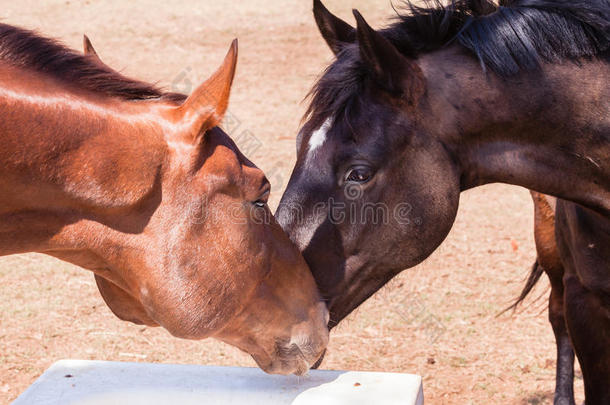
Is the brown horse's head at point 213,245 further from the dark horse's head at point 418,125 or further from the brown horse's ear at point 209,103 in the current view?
the dark horse's head at point 418,125

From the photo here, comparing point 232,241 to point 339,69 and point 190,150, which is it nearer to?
point 190,150

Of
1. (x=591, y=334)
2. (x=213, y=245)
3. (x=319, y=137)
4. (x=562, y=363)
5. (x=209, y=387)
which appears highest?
(x=319, y=137)

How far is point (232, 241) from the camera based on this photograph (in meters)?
2.31

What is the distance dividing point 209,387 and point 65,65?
136 cm

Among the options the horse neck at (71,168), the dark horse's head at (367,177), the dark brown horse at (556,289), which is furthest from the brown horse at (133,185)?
the dark brown horse at (556,289)

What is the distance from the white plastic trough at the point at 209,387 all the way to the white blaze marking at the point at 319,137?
0.94m

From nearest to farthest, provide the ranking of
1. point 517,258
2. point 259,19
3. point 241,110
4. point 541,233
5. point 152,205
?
point 152,205 < point 541,233 < point 517,258 < point 241,110 < point 259,19

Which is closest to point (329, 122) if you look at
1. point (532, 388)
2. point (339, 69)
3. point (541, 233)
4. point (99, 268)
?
point (339, 69)

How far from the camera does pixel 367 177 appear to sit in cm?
253

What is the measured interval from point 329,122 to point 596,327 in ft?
4.97

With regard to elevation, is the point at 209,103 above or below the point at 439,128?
above

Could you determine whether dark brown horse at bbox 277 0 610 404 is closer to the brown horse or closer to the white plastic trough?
the brown horse

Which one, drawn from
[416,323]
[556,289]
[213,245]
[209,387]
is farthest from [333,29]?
[416,323]

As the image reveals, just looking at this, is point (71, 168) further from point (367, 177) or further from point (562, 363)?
point (562, 363)
